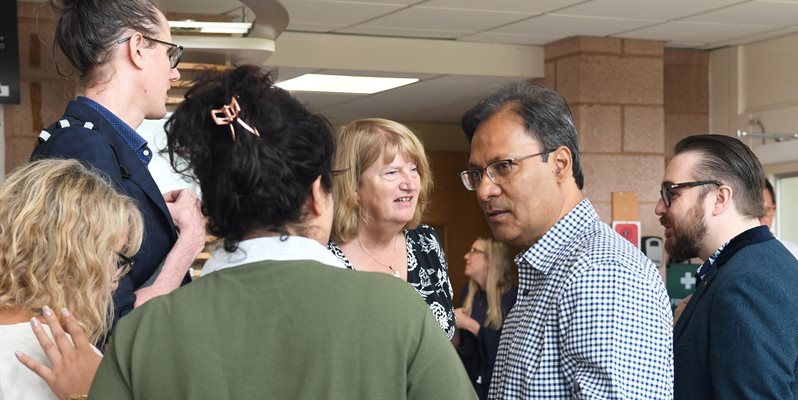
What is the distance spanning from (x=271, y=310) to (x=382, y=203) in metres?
1.55

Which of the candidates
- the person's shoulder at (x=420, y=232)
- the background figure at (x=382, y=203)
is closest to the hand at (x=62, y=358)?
the background figure at (x=382, y=203)

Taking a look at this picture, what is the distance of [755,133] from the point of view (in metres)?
7.12

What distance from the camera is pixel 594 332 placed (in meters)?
1.75

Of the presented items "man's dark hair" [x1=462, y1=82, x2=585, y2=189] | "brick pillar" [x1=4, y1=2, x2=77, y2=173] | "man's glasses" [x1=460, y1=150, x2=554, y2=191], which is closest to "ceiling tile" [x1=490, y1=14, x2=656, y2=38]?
"brick pillar" [x1=4, y1=2, x2=77, y2=173]

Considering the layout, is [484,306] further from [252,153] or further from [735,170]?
[252,153]

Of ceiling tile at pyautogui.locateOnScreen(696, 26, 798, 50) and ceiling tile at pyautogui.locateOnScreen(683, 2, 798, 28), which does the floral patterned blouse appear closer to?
ceiling tile at pyautogui.locateOnScreen(683, 2, 798, 28)

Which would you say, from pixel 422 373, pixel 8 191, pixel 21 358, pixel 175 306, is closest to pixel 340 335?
pixel 422 373

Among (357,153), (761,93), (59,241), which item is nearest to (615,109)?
(761,93)

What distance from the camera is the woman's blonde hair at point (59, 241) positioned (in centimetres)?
173

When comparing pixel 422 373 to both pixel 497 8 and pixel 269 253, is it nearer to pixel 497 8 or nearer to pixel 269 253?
pixel 269 253

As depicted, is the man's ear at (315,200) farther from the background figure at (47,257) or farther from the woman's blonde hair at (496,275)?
the woman's blonde hair at (496,275)

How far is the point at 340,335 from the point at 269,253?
5.6 inches

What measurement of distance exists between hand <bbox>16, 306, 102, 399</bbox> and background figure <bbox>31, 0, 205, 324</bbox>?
15.2 inches

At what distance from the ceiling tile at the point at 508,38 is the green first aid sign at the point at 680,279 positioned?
5.69 feet
